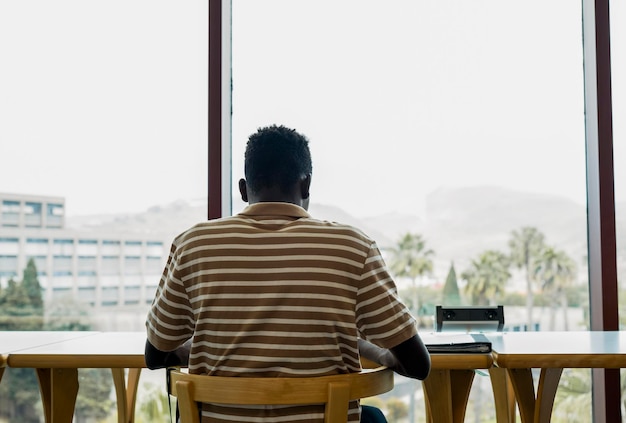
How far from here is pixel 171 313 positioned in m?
1.48

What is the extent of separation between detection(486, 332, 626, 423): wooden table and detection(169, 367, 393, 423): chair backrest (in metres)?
0.69

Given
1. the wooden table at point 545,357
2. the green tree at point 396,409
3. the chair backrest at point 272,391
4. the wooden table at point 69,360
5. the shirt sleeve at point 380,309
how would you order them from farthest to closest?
the green tree at point 396,409, the wooden table at point 69,360, the wooden table at point 545,357, the shirt sleeve at point 380,309, the chair backrest at point 272,391

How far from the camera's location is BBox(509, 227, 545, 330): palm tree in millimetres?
3051

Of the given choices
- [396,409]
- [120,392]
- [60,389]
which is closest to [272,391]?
[60,389]

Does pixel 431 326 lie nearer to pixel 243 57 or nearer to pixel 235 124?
pixel 235 124

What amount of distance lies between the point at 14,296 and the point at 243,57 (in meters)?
1.38

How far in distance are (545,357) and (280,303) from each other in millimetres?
846

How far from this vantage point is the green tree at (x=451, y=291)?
3.03 m

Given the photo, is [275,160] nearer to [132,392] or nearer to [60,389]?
[60,389]

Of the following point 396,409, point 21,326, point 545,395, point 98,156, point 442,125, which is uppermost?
point 442,125

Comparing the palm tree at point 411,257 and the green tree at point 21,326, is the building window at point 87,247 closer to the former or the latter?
the green tree at point 21,326

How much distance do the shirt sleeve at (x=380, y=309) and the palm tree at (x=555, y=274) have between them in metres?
1.71

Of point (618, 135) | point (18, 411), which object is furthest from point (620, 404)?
point (18, 411)

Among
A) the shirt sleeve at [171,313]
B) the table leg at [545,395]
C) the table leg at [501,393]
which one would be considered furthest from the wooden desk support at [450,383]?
the shirt sleeve at [171,313]
